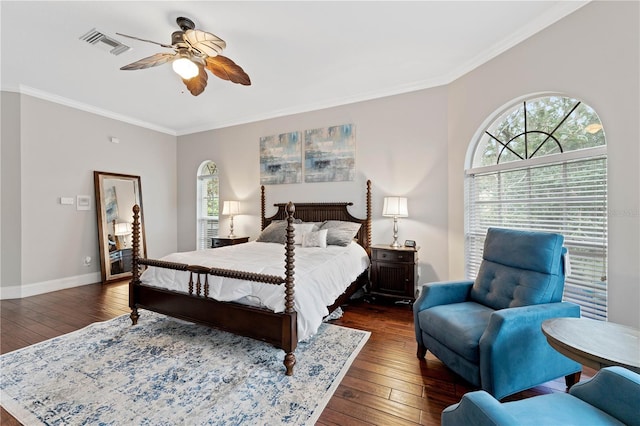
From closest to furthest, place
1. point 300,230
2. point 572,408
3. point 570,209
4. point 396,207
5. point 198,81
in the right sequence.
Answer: point 572,408 → point 570,209 → point 198,81 → point 396,207 → point 300,230

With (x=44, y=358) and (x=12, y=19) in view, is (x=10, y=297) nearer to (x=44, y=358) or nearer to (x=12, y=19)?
(x=44, y=358)

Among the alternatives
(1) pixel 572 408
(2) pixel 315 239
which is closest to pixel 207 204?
(2) pixel 315 239

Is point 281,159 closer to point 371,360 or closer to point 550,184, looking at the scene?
point 371,360

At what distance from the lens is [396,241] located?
388 cm

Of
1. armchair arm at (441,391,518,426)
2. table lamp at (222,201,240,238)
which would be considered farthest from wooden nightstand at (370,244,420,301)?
table lamp at (222,201,240,238)

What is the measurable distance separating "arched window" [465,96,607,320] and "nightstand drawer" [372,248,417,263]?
73 centimetres

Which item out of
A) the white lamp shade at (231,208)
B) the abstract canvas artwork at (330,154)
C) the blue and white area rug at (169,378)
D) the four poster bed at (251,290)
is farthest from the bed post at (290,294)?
the white lamp shade at (231,208)

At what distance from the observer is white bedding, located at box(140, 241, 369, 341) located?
85.4 inches

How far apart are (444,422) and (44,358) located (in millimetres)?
3138

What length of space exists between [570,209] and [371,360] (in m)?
2.28

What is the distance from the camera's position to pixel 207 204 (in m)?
5.94

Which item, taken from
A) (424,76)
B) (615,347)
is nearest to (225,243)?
(424,76)

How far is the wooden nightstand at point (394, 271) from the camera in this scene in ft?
11.5

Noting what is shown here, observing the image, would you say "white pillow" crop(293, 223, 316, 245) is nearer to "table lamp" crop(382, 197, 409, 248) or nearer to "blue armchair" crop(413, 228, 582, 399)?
"table lamp" crop(382, 197, 409, 248)
